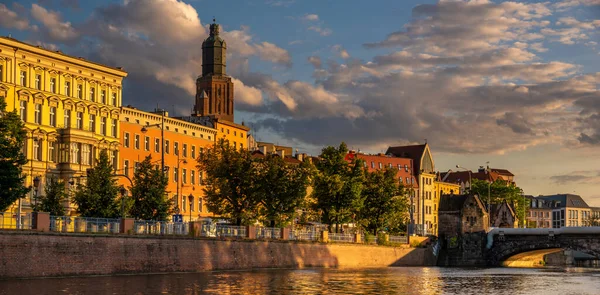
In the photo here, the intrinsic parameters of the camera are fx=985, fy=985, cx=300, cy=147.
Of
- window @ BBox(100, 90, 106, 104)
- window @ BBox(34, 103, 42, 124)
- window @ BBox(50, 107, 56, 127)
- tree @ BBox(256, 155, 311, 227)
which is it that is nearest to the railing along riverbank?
tree @ BBox(256, 155, 311, 227)

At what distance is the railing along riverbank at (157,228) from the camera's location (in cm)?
6250

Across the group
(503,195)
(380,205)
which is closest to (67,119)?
(380,205)

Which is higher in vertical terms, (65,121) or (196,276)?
(65,121)

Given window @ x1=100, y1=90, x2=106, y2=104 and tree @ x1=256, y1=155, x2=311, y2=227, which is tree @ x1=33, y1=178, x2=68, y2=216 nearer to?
tree @ x1=256, y1=155, x2=311, y2=227

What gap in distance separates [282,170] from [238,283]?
3380cm

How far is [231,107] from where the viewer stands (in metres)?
194

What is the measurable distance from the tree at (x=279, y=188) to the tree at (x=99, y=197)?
18.1 m

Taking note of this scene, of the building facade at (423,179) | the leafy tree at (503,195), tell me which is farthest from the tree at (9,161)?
the leafy tree at (503,195)

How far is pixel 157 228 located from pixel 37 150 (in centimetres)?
2475

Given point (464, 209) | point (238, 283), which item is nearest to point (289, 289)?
point (238, 283)

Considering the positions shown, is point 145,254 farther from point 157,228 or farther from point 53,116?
point 53,116

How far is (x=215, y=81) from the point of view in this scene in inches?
7520

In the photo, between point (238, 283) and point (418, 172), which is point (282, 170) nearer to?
point (238, 283)

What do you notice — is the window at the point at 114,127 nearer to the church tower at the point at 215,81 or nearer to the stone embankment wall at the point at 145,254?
the stone embankment wall at the point at 145,254
